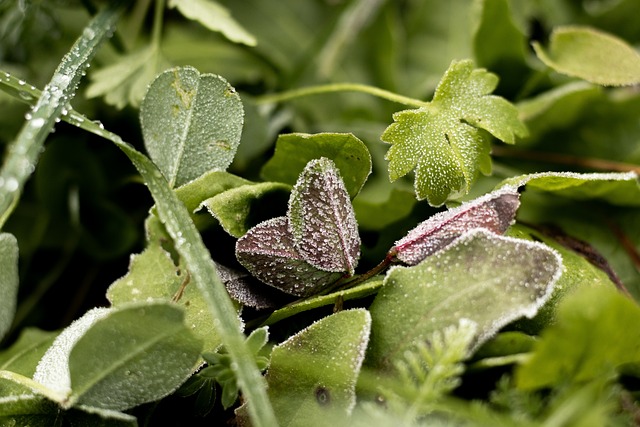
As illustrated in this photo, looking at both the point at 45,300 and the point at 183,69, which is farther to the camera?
the point at 45,300

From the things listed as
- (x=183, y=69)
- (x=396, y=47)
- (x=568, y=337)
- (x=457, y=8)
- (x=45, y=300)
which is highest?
(x=457, y=8)

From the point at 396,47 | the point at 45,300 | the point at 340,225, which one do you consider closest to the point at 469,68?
the point at 340,225

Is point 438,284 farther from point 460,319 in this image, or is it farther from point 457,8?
point 457,8

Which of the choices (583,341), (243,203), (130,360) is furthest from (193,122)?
(583,341)

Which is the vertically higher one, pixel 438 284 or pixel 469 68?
pixel 469 68

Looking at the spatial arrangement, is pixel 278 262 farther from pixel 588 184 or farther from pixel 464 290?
pixel 588 184

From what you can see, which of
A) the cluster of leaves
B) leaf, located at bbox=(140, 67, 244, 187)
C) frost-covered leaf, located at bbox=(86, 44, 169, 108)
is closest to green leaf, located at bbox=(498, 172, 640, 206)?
the cluster of leaves
